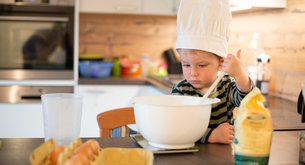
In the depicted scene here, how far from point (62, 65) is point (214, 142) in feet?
6.71

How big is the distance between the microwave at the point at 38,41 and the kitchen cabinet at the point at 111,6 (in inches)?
7.0

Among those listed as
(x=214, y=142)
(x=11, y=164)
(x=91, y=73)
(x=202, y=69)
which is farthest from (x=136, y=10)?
(x=11, y=164)

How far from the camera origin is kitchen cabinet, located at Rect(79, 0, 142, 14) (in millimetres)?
2863

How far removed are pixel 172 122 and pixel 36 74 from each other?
2.16 m

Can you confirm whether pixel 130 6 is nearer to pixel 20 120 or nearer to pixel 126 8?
pixel 126 8

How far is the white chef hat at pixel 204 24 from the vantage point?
99 cm

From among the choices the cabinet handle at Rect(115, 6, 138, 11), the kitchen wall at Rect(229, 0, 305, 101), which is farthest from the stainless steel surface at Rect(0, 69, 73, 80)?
the kitchen wall at Rect(229, 0, 305, 101)

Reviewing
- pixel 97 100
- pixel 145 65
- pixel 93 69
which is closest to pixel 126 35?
pixel 145 65

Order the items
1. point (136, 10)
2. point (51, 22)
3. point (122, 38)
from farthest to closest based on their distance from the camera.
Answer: point (122, 38), point (136, 10), point (51, 22)

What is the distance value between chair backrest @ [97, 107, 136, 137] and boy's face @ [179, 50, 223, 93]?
1.14ft

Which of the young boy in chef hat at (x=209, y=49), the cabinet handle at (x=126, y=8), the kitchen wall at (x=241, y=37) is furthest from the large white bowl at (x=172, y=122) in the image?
the cabinet handle at (x=126, y=8)

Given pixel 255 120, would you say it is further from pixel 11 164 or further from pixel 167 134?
pixel 11 164

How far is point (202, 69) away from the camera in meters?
1.11

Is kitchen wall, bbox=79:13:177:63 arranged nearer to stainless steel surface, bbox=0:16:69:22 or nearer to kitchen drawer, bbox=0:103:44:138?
stainless steel surface, bbox=0:16:69:22
